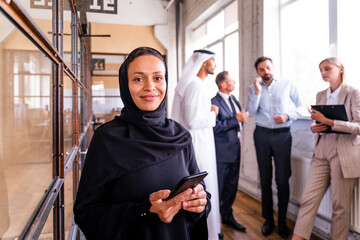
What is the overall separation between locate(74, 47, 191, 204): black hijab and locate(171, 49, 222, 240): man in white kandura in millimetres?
1273

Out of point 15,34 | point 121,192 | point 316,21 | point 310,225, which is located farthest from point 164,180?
point 316,21

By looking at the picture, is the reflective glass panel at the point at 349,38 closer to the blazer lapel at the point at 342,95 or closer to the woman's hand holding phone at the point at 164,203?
the blazer lapel at the point at 342,95

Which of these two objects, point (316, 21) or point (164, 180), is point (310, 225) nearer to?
point (164, 180)

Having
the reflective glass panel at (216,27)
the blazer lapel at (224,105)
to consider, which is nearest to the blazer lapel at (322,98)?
the blazer lapel at (224,105)

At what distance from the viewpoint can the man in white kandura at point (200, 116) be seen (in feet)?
7.55

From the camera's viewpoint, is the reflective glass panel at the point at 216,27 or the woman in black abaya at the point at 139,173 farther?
the reflective glass panel at the point at 216,27

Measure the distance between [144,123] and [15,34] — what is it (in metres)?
0.51

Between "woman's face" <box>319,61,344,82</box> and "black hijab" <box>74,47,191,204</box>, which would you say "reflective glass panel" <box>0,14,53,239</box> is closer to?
"black hijab" <box>74,47,191,204</box>

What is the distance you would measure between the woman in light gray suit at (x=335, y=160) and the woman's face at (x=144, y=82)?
161 centimetres

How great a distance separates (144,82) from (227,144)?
6.01 ft

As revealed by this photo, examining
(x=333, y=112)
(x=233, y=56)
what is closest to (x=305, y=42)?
(x=333, y=112)

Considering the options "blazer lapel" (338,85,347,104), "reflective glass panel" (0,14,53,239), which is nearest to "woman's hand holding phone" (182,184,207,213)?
"reflective glass panel" (0,14,53,239)

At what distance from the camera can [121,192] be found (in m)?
0.93

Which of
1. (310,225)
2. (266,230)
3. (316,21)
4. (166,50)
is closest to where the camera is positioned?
(310,225)
